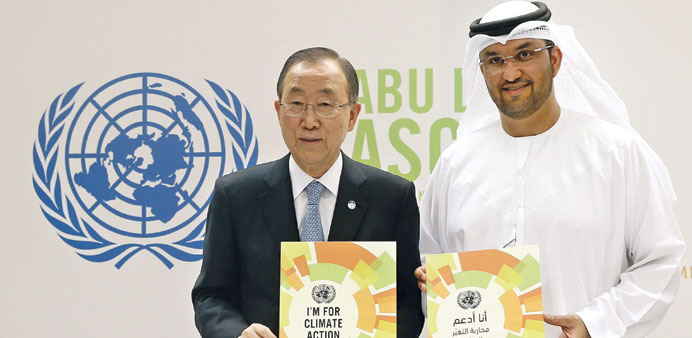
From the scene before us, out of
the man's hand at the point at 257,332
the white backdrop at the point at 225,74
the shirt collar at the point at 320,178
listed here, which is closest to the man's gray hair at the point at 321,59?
the shirt collar at the point at 320,178

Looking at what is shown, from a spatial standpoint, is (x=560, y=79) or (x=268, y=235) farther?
(x=560, y=79)

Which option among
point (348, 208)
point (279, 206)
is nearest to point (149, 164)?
point (279, 206)

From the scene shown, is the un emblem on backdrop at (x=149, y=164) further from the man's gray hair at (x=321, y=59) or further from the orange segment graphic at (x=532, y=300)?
the orange segment graphic at (x=532, y=300)

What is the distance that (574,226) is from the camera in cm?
231

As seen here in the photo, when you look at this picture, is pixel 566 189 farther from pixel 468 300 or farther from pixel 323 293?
pixel 323 293

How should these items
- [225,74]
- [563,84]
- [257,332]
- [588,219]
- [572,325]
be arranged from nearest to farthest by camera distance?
[257,332], [572,325], [588,219], [563,84], [225,74]

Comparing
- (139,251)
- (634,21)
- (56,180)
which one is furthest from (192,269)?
(634,21)

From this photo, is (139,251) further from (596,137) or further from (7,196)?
(596,137)

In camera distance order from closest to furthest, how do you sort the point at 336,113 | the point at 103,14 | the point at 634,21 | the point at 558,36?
the point at 336,113
the point at 558,36
the point at 634,21
the point at 103,14

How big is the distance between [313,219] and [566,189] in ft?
2.61

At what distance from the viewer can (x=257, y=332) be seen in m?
2.03

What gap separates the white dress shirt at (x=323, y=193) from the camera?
2264 mm

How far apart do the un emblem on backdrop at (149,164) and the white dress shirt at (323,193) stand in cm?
127

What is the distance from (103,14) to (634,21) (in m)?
2.42
